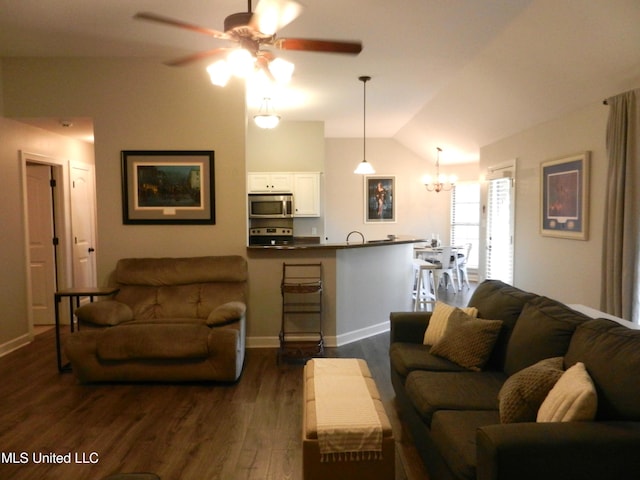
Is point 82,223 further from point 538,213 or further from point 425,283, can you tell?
point 538,213

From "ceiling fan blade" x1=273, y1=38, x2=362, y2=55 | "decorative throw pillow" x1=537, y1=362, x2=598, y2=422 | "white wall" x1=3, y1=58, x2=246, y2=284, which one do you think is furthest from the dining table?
"decorative throw pillow" x1=537, y1=362, x2=598, y2=422

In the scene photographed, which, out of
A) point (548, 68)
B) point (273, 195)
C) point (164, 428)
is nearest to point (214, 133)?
point (273, 195)

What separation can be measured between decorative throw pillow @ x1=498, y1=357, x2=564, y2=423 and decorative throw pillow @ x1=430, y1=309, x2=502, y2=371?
0.69 metres

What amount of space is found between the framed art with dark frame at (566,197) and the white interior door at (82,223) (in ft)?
19.5

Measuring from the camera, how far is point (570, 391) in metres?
1.65

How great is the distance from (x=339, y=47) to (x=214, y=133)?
2.30m

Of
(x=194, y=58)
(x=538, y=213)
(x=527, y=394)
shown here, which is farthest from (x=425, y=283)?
(x=194, y=58)

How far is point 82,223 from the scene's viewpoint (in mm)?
5730

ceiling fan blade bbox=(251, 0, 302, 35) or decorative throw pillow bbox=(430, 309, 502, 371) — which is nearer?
ceiling fan blade bbox=(251, 0, 302, 35)

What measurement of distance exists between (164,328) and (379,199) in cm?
597

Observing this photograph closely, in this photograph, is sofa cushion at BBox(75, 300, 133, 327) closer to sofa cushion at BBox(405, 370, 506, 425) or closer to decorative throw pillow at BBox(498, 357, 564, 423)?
sofa cushion at BBox(405, 370, 506, 425)

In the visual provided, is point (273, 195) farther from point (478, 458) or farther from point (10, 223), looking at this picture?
point (478, 458)

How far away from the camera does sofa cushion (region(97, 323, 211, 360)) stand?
10.9ft

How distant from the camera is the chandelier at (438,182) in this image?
835cm
